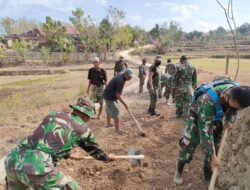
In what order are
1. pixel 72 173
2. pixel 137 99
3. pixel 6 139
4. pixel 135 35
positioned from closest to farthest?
pixel 72 173, pixel 6 139, pixel 137 99, pixel 135 35

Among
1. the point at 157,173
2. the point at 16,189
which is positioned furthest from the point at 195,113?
the point at 16,189

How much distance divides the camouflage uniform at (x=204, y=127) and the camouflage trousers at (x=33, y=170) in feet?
5.55

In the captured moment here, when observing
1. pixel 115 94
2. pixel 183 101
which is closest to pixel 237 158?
pixel 115 94

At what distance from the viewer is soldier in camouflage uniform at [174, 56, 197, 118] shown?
6.67 meters

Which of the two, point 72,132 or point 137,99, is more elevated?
point 72,132

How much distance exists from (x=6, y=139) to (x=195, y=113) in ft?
14.8

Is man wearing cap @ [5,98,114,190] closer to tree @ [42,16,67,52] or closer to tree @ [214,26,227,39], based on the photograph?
tree @ [42,16,67,52]

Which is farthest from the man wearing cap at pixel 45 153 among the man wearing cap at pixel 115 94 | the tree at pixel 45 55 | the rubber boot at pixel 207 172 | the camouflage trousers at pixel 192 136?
the tree at pixel 45 55

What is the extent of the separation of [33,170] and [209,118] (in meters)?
1.96

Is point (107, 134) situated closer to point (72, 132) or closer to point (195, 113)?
point (195, 113)

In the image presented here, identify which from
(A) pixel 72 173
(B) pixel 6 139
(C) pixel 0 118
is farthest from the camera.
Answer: (C) pixel 0 118

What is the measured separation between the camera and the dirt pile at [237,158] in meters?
3.21

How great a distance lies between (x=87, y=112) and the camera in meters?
2.77

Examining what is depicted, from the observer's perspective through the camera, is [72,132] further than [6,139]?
No
